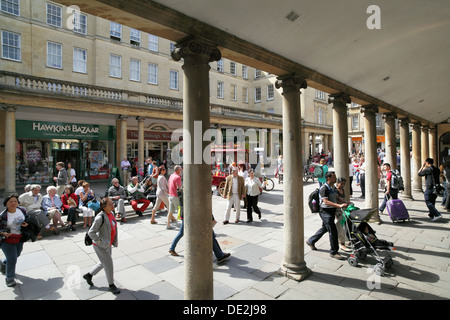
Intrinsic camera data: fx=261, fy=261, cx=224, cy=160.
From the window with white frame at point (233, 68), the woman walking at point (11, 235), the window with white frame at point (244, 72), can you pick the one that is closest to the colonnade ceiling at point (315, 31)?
the woman walking at point (11, 235)

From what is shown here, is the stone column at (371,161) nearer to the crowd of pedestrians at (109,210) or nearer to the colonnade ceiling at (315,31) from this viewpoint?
the crowd of pedestrians at (109,210)

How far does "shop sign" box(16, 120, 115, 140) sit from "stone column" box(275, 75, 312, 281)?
1580cm

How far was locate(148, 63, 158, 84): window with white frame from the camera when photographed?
Result: 78.2 ft

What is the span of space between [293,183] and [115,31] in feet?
73.6

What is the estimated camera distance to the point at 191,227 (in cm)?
327

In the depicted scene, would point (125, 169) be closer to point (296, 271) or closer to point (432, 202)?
point (296, 271)

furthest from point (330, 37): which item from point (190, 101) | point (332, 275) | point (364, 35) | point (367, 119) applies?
point (367, 119)

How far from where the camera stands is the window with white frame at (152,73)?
78.2 ft

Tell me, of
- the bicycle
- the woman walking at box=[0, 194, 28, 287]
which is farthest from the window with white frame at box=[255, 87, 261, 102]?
the woman walking at box=[0, 194, 28, 287]

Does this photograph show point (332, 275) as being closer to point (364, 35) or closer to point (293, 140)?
point (293, 140)

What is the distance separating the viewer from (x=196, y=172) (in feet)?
10.7

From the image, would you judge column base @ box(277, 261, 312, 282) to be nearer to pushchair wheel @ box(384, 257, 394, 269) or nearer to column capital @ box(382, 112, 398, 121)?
pushchair wheel @ box(384, 257, 394, 269)

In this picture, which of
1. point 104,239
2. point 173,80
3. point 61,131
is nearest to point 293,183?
point 104,239
